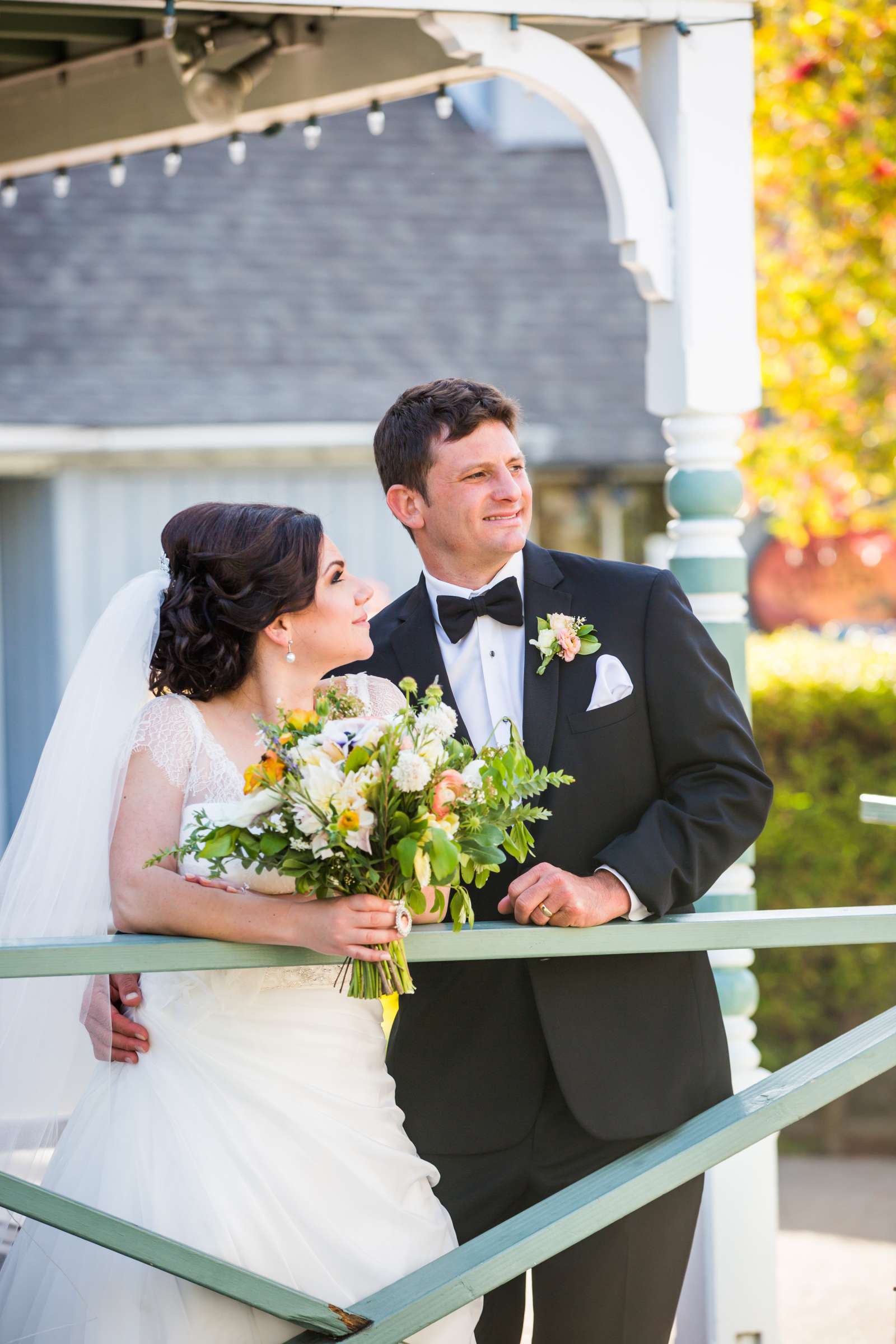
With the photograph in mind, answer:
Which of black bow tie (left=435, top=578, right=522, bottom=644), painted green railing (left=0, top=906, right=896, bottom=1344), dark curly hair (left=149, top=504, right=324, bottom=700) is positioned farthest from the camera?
black bow tie (left=435, top=578, right=522, bottom=644)

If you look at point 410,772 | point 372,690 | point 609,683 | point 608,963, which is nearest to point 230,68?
point 372,690

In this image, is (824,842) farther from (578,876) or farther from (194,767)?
(194,767)

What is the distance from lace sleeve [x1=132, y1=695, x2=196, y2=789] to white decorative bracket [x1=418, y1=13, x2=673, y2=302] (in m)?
1.77

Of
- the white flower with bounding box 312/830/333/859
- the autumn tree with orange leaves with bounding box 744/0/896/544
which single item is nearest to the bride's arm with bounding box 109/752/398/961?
the white flower with bounding box 312/830/333/859

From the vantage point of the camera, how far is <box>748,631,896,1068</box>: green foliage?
21.6 feet

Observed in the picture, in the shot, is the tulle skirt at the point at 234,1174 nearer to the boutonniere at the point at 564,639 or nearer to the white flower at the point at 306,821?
the white flower at the point at 306,821

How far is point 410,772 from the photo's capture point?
6.90 feet

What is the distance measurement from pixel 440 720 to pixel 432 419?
101 cm

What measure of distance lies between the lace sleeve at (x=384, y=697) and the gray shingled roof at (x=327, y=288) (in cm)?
668

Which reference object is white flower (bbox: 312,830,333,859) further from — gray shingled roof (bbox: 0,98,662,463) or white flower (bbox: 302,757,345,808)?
gray shingled roof (bbox: 0,98,662,463)

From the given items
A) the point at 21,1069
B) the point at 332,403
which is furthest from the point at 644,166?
the point at 332,403

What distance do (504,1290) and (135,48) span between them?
3.78m

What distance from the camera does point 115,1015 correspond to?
2.62 meters

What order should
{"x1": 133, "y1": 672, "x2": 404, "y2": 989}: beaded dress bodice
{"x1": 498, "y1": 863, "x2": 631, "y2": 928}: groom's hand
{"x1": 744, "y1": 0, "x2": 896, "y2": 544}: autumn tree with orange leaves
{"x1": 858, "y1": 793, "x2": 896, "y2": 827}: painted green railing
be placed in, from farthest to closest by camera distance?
1. {"x1": 744, "y1": 0, "x2": 896, "y2": 544}: autumn tree with orange leaves
2. {"x1": 858, "y1": 793, "x2": 896, "y2": 827}: painted green railing
3. {"x1": 133, "y1": 672, "x2": 404, "y2": 989}: beaded dress bodice
4. {"x1": 498, "y1": 863, "x2": 631, "y2": 928}: groom's hand
